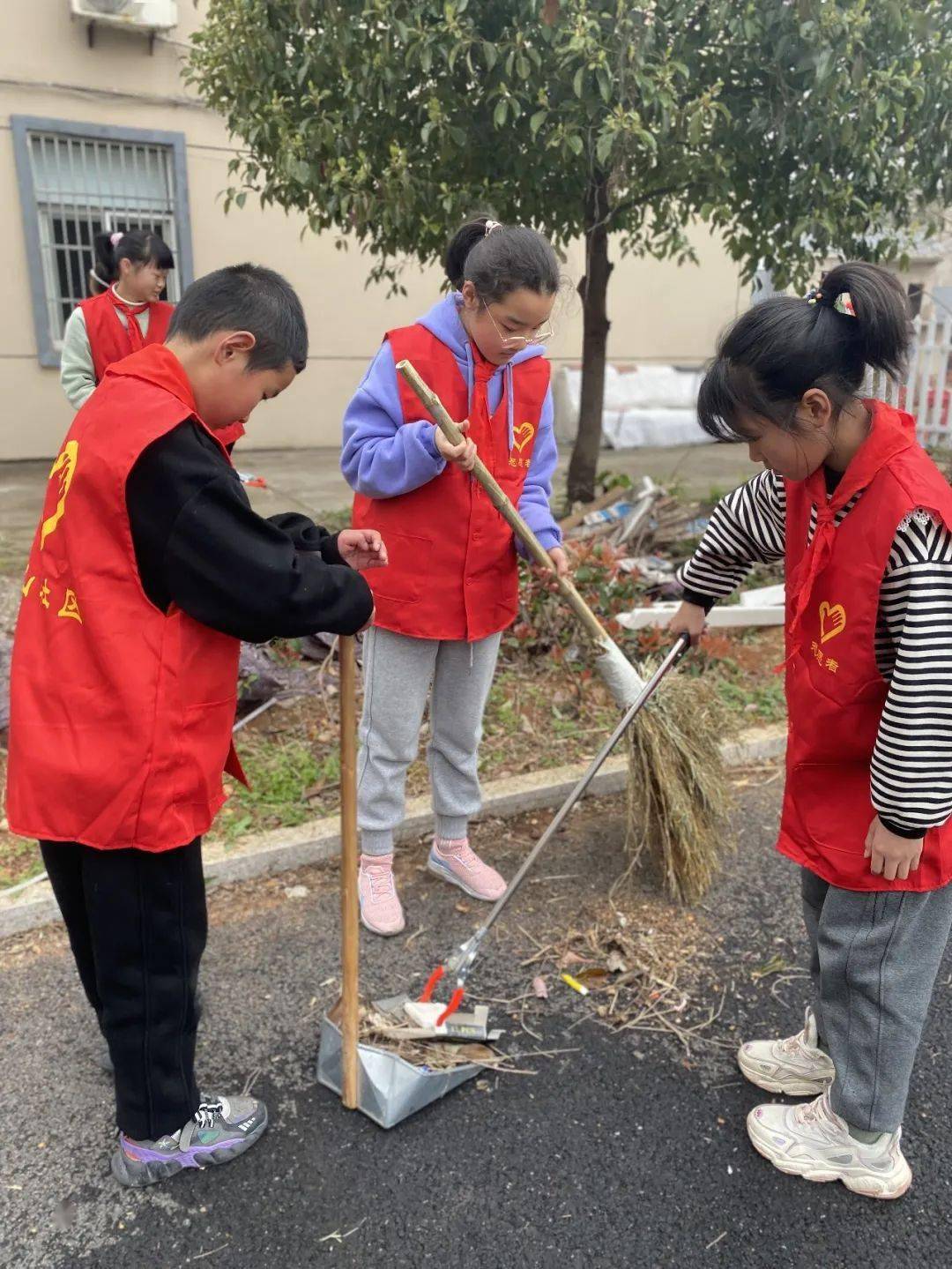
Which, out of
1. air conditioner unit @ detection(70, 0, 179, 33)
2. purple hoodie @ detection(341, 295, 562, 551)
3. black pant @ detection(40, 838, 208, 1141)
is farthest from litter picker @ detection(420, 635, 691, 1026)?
air conditioner unit @ detection(70, 0, 179, 33)

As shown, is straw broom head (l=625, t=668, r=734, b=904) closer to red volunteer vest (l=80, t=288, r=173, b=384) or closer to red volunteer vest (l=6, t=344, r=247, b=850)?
red volunteer vest (l=6, t=344, r=247, b=850)

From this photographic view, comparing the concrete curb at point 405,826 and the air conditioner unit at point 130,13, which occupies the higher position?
the air conditioner unit at point 130,13

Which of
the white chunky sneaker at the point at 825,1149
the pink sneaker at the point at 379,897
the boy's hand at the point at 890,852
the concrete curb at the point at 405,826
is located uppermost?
the boy's hand at the point at 890,852

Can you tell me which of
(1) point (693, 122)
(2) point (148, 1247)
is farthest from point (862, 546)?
(1) point (693, 122)

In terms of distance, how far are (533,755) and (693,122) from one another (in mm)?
2634

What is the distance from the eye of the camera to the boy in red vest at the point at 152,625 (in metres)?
1.67

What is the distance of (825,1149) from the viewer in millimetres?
2088

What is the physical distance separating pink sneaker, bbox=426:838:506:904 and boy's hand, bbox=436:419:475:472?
1284 millimetres

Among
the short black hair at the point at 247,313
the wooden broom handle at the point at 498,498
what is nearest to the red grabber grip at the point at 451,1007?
the wooden broom handle at the point at 498,498

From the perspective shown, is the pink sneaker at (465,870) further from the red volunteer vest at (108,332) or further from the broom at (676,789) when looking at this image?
the red volunteer vest at (108,332)

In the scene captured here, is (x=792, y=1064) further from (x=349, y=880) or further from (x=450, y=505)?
(x=450, y=505)

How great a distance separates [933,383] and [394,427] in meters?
7.91

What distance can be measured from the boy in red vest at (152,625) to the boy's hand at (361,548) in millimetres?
204

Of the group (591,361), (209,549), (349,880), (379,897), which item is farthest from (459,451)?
(591,361)
